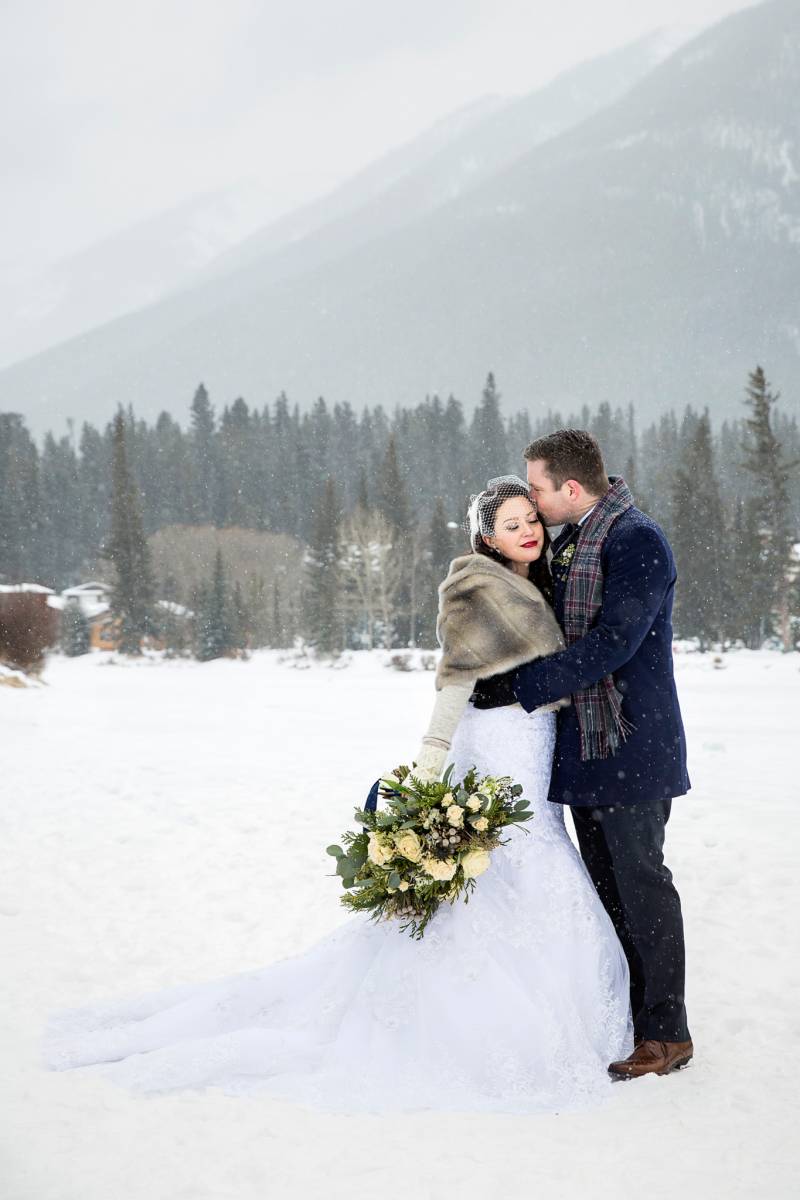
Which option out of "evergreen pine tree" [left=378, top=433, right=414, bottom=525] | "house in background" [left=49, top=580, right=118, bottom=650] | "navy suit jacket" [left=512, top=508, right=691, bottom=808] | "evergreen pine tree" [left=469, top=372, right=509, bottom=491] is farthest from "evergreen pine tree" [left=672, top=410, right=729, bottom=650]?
"evergreen pine tree" [left=469, top=372, right=509, bottom=491]

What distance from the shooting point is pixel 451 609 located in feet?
13.5

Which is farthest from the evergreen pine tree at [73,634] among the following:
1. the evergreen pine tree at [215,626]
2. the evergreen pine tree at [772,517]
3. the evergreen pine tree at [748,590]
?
the evergreen pine tree at [772,517]

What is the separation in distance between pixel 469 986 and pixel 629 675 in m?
1.40

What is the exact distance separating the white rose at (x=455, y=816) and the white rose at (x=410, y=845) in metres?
0.16

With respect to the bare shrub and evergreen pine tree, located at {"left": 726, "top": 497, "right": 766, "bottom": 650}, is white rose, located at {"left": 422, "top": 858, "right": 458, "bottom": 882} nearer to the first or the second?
the bare shrub

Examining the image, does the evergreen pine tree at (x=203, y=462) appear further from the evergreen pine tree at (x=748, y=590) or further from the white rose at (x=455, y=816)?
the white rose at (x=455, y=816)

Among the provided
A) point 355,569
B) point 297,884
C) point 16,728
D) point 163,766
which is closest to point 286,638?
point 355,569

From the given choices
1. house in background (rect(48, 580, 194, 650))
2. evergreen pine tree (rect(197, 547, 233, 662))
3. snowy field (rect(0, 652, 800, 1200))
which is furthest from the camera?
house in background (rect(48, 580, 194, 650))

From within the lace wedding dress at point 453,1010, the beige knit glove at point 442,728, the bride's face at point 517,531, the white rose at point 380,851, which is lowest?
the lace wedding dress at point 453,1010

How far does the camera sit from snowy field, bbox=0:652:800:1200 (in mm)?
3229

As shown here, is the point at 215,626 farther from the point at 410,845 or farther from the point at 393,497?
the point at 410,845

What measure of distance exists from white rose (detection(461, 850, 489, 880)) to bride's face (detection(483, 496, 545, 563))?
125cm

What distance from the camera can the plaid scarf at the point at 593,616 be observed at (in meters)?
4.05

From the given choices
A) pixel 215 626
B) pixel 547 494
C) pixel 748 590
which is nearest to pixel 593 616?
pixel 547 494
